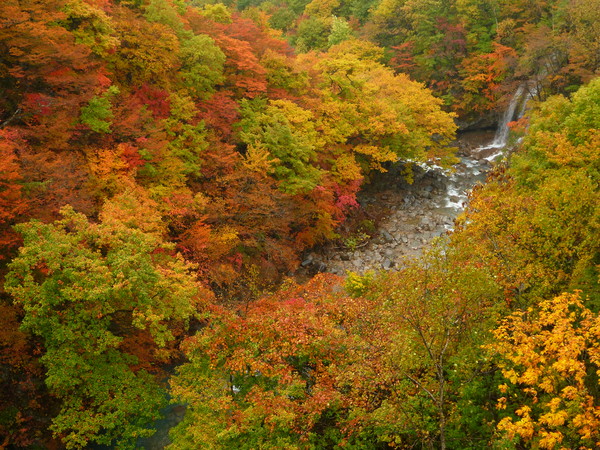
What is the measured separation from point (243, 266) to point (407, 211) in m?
14.7

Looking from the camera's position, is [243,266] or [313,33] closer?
[243,266]

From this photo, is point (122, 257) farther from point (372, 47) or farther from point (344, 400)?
point (372, 47)

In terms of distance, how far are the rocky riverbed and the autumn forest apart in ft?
4.42

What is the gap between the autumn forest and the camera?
8.98 metres

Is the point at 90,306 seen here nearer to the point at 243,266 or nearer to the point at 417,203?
the point at 243,266

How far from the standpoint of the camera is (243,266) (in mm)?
19656

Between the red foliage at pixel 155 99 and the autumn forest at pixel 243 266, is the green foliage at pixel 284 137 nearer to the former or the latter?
the autumn forest at pixel 243 266

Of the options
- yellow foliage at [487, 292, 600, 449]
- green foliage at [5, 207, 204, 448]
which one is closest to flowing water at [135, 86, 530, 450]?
green foliage at [5, 207, 204, 448]

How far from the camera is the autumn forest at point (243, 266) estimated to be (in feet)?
29.5

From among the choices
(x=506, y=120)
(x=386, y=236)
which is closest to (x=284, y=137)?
(x=386, y=236)

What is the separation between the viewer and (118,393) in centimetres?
1109

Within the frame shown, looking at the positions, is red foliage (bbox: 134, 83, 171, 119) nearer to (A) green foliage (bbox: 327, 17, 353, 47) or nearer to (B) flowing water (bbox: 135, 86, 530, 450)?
(B) flowing water (bbox: 135, 86, 530, 450)

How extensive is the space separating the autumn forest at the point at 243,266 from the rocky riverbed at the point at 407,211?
1.35 meters

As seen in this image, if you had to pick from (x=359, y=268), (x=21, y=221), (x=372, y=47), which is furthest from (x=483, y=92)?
(x=21, y=221)
